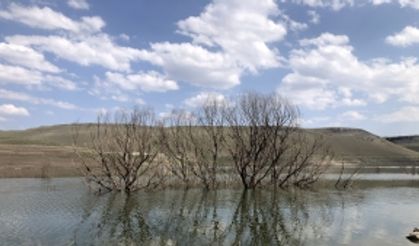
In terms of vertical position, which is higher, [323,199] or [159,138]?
[159,138]

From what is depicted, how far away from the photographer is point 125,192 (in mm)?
46844

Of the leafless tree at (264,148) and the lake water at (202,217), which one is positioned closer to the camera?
the lake water at (202,217)

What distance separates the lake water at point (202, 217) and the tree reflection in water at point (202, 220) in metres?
0.05

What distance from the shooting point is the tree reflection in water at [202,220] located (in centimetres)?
2531

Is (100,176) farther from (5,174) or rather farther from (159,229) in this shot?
(159,229)

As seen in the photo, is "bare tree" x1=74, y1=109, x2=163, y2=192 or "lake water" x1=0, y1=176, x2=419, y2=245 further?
"bare tree" x1=74, y1=109, x2=163, y2=192

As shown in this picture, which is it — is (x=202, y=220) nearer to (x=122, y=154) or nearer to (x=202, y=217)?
(x=202, y=217)

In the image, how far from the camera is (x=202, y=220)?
31.6m

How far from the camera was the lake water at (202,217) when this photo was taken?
82.7 ft

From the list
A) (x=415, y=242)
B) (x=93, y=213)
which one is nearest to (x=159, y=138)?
(x=93, y=213)

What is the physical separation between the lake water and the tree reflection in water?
47 mm

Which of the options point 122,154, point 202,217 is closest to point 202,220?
point 202,217

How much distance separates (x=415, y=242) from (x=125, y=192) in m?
28.2

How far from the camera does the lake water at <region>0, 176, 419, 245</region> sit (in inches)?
993
